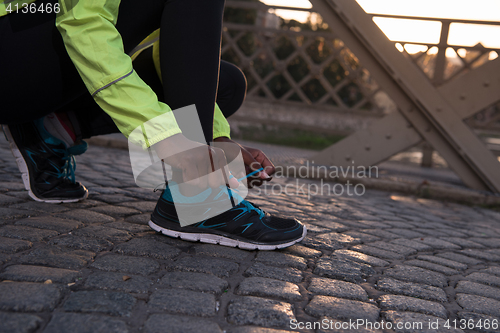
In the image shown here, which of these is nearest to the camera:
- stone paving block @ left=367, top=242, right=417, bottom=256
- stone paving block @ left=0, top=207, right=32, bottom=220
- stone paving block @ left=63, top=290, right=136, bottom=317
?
stone paving block @ left=63, top=290, right=136, bottom=317

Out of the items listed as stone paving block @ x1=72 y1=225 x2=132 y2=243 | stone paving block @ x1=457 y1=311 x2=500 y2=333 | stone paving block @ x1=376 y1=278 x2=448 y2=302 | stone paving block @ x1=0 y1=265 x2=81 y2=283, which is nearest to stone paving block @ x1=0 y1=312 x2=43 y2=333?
stone paving block @ x1=0 y1=265 x2=81 y2=283

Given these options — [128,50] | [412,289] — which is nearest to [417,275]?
[412,289]

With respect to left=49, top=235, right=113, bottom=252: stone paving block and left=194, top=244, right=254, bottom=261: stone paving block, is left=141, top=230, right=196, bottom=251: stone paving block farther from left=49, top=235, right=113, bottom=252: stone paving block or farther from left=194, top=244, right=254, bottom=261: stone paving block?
left=49, top=235, right=113, bottom=252: stone paving block

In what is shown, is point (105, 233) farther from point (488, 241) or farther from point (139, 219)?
point (488, 241)

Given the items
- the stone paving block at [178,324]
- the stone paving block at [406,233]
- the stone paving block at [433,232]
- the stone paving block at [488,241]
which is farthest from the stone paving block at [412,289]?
the stone paving block at [488,241]

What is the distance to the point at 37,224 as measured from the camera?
141cm

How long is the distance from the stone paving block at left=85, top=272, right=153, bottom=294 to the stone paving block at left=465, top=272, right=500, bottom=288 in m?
1.05

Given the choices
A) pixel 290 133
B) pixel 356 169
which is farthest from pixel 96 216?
pixel 290 133

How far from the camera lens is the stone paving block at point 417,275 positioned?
1.33 metres

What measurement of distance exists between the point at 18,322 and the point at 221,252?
0.64 m

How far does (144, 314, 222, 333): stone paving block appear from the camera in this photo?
2.87 ft

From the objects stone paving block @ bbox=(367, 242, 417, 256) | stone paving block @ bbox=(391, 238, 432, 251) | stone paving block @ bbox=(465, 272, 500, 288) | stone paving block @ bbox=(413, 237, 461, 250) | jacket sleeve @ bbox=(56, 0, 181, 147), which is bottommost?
stone paving block @ bbox=(413, 237, 461, 250)

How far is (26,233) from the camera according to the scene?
1311 millimetres

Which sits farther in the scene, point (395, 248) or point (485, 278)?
point (395, 248)
